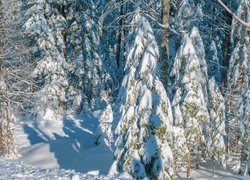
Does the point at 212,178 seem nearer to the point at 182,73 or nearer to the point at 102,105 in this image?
the point at 182,73

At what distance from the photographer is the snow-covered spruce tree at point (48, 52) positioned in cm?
2869

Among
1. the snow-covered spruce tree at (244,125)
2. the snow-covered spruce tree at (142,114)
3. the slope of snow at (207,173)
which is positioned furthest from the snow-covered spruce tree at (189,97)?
the snow-covered spruce tree at (142,114)

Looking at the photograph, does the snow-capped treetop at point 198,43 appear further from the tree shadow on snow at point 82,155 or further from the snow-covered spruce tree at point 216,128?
the tree shadow on snow at point 82,155

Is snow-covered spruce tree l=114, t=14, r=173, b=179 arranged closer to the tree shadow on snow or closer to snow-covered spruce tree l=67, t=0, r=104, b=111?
the tree shadow on snow

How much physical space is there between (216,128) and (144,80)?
23.7 ft

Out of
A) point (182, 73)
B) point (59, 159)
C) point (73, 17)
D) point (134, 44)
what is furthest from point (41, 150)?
point (73, 17)

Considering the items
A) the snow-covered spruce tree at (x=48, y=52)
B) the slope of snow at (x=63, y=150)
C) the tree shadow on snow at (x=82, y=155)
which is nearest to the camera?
the tree shadow on snow at (x=82, y=155)

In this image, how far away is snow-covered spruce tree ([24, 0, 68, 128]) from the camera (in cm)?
2869

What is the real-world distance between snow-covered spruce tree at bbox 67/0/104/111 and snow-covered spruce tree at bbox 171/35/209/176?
1601 cm

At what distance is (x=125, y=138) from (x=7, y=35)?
754cm

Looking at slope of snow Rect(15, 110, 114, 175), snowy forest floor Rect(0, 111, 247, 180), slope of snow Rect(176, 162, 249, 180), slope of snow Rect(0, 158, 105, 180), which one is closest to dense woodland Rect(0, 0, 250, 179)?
slope of snow Rect(176, 162, 249, 180)

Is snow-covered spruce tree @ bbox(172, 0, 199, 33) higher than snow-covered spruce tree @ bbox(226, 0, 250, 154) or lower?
higher

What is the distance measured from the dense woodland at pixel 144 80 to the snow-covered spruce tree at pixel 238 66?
0.05 metres

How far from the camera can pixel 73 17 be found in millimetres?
31750
